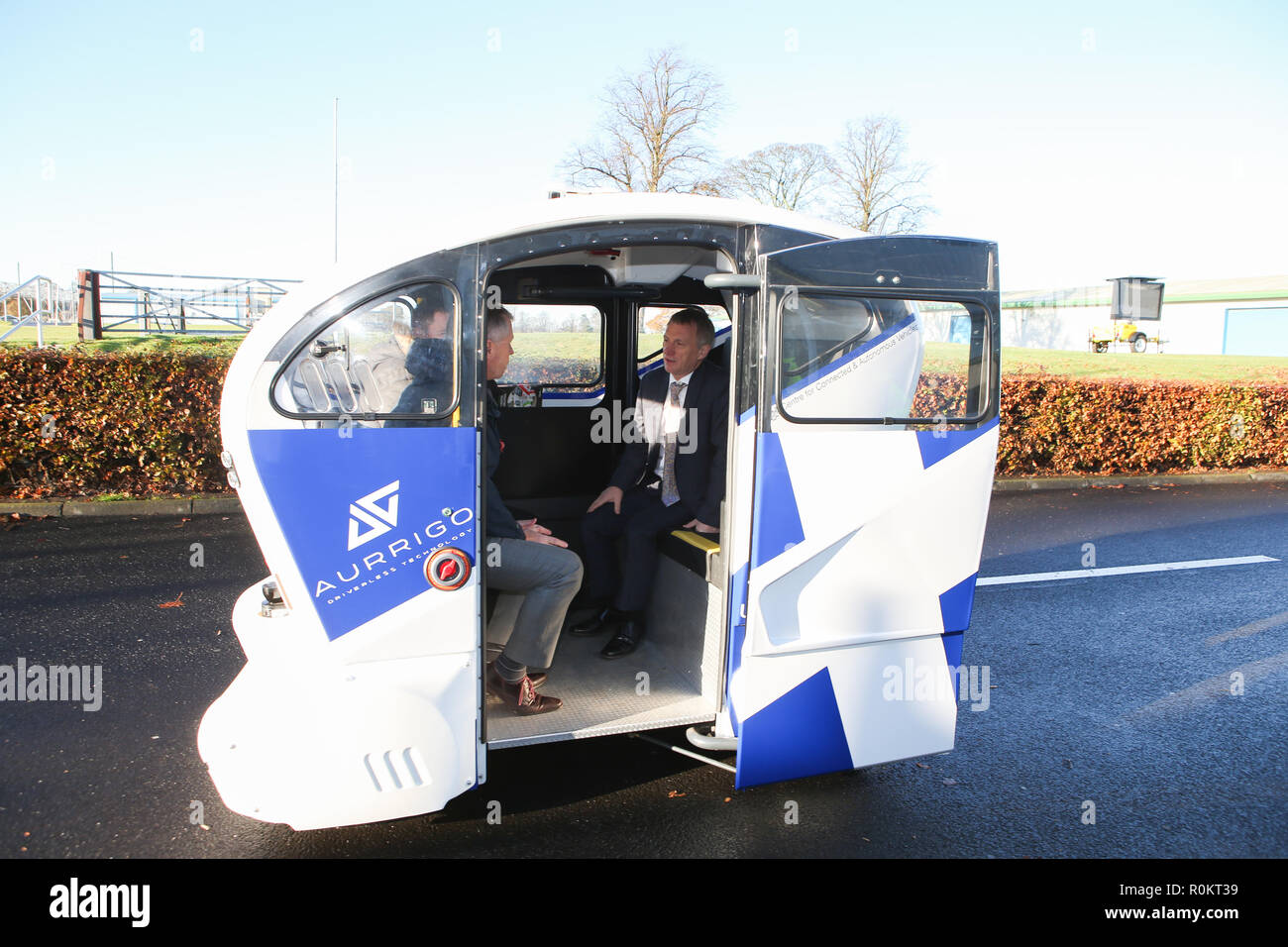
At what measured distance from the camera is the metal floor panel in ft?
11.2

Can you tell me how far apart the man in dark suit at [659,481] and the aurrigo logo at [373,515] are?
5.27 ft

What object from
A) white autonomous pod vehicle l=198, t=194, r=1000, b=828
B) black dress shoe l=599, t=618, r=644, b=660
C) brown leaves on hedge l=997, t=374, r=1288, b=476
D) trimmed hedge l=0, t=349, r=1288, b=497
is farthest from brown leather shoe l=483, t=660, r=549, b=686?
brown leaves on hedge l=997, t=374, r=1288, b=476

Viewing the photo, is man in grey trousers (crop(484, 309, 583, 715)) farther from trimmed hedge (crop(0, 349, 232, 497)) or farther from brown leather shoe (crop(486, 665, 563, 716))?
trimmed hedge (crop(0, 349, 232, 497))

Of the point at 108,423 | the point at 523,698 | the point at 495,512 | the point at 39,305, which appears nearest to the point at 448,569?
the point at 495,512

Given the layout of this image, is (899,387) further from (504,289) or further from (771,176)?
(771,176)

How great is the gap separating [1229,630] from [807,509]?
4.34m

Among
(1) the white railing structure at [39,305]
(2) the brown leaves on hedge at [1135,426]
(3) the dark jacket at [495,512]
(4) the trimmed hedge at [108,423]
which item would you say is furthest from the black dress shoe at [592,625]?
(1) the white railing structure at [39,305]

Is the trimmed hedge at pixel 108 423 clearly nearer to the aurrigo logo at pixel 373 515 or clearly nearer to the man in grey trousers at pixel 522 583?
the man in grey trousers at pixel 522 583

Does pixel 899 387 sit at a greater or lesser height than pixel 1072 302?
lesser

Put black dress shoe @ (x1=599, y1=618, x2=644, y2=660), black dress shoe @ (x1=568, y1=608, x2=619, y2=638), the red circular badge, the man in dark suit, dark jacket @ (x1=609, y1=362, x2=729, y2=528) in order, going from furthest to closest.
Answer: black dress shoe @ (x1=568, y1=608, x2=619, y2=638)
black dress shoe @ (x1=599, y1=618, x2=644, y2=660)
the man in dark suit
dark jacket @ (x1=609, y1=362, x2=729, y2=528)
the red circular badge

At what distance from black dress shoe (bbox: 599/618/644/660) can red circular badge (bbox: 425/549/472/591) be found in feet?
4.77
